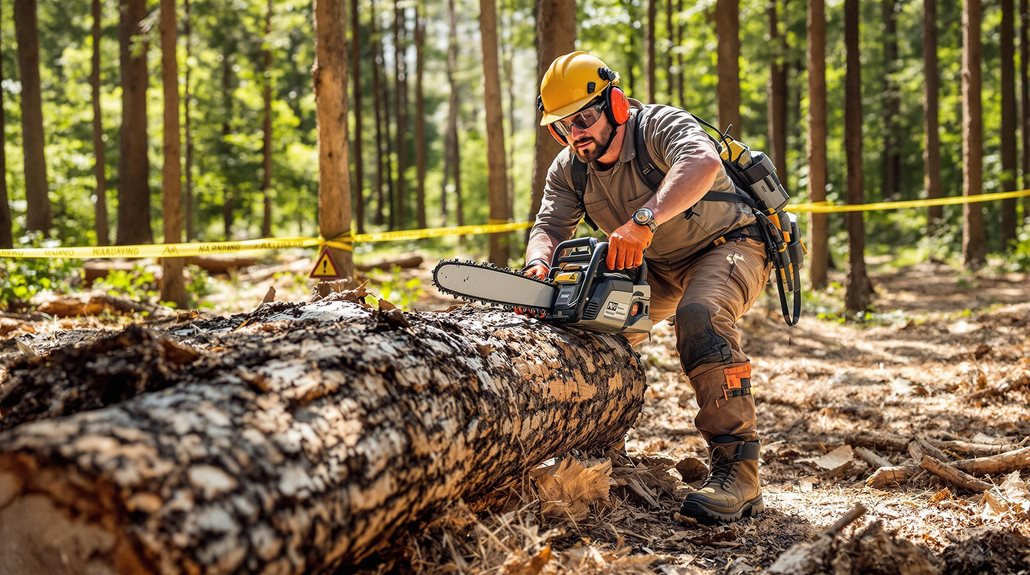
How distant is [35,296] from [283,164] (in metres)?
20.3

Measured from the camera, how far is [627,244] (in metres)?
3.36

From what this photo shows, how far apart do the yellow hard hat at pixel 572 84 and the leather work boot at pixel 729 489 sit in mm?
1733

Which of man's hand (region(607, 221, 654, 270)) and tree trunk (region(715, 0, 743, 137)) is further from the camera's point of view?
tree trunk (region(715, 0, 743, 137))

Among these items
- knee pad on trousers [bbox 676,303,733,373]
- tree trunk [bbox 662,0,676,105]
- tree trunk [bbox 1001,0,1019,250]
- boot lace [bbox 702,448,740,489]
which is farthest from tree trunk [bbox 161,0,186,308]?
tree trunk [bbox 1001,0,1019,250]

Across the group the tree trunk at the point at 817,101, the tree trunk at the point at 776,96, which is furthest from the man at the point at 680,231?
the tree trunk at the point at 776,96

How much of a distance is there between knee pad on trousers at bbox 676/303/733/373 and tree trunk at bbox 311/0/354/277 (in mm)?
4623

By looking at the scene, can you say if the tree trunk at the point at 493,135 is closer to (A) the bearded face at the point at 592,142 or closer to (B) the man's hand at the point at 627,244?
(A) the bearded face at the point at 592,142

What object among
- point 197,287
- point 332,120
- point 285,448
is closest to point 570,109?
point 285,448

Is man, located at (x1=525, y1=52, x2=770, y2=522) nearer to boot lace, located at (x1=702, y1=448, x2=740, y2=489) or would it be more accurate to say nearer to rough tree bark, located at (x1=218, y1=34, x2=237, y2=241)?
boot lace, located at (x1=702, y1=448, x2=740, y2=489)

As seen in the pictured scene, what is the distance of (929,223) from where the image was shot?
2031 cm

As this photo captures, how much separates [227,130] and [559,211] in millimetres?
23700

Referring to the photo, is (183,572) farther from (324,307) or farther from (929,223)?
(929,223)

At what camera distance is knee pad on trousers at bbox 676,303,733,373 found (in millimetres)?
3447

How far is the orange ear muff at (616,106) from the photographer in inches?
148
